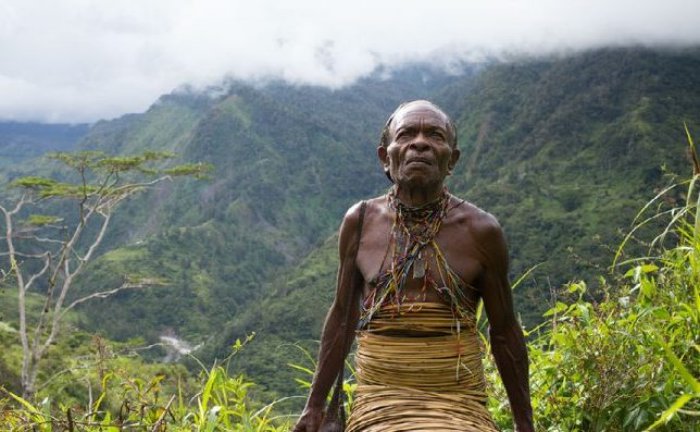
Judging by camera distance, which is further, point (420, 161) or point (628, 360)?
point (628, 360)

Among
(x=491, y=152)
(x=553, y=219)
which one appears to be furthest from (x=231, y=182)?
(x=553, y=219)

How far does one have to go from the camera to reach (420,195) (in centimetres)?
209

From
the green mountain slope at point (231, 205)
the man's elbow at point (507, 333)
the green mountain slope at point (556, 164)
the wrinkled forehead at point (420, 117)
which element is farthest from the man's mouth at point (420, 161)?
the green mountain slope at point (231, 205)

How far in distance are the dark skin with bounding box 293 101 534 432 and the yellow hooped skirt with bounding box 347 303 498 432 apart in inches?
3.4

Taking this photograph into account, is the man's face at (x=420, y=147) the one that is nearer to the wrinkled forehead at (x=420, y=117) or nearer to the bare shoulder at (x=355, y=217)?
the wrinkled forehead at (x=420, y=117)

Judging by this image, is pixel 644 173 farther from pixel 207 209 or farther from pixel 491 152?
pixel 207 209

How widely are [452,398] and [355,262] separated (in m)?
0.53

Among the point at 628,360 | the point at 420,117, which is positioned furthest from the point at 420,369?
the point at 628,360

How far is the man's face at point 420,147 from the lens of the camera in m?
2.00

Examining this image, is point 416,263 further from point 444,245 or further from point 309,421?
point 309,421

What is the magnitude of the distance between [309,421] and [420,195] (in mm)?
800

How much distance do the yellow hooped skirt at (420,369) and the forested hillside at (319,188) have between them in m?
18.2

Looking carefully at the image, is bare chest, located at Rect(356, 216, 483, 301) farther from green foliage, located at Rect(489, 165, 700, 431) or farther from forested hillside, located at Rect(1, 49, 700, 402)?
forested hillside, located at Rect(1, 49, 700, 402)

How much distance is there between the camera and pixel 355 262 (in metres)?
2.19
